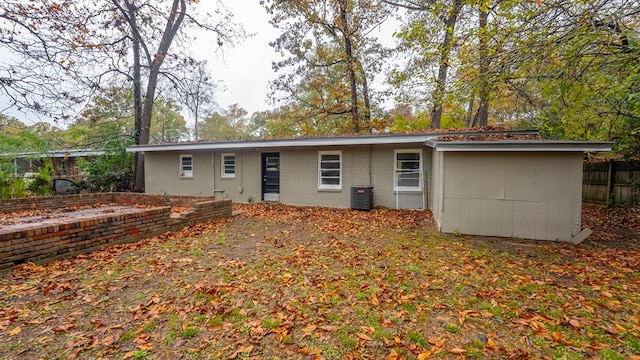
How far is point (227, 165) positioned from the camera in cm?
1280

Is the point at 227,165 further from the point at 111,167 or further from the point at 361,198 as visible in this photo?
the point at 111,167

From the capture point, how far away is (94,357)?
2330mm

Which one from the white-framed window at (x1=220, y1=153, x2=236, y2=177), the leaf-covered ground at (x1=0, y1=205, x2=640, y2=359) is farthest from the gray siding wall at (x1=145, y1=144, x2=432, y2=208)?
the leaf-covered ground at (x1=0, y1=205, x2=640, y2=359)

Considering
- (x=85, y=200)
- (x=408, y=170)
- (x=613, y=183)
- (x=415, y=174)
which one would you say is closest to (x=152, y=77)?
(x=85, y=200)

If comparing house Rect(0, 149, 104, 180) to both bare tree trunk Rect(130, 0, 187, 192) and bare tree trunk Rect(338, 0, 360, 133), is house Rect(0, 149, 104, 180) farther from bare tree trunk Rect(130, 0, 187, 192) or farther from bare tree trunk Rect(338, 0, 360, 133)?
bare tree trunk Rect(338, 0, 360, 133)

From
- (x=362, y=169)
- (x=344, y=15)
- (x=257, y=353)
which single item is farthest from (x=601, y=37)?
(x=344, y=15)

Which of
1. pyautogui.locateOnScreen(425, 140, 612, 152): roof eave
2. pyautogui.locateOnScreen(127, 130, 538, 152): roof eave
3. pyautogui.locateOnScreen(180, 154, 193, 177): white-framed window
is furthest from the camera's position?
pyautogui.locateOnScreen(180, 154, 193, 177): white-framed window

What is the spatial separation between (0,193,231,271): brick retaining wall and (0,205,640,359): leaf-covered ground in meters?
0.21

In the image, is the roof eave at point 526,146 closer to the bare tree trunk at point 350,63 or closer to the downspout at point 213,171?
the downspout at point 213,171

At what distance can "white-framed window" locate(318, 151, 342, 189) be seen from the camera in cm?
1103

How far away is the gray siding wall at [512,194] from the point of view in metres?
5.95

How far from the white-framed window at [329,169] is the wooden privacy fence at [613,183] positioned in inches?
354

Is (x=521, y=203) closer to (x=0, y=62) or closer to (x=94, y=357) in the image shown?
(x=94, y=357)

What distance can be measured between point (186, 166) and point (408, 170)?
33.6 feet
